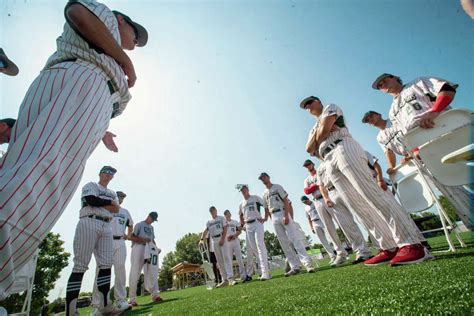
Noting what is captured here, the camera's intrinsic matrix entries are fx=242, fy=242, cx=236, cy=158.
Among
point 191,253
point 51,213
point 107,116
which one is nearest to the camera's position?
point 51,213

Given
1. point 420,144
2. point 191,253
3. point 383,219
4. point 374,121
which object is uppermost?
point 191,253

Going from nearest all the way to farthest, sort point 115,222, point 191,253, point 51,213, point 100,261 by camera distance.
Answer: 1. point 51,213
2. point 100,261
3. point 115,222
4. point 191,253

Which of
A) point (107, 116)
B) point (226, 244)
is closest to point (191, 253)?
point (226, 244)

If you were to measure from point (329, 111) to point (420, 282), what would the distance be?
2.20 m

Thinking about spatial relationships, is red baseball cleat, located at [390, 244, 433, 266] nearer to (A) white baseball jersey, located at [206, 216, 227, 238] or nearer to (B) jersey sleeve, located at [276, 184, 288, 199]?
(B) jersey sleeve, located at [276, 184, 288, 199]

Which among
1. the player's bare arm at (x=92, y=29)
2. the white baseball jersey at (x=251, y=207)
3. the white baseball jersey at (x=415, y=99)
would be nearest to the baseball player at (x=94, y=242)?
the player's bare arm at (x=92, y=29)

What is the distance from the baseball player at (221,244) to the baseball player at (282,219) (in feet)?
6.66

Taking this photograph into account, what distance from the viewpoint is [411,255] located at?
264cm

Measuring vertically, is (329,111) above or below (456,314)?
above

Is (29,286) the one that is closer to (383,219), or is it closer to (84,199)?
(84,199)

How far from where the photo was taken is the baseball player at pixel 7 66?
1.66 metres

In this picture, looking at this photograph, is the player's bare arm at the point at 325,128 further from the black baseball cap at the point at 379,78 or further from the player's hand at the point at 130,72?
Answer: the player's hand at the point at 130,72

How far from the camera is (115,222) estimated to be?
18.9ft

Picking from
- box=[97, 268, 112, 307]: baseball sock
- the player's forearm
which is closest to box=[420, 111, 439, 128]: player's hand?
the player's forearm
